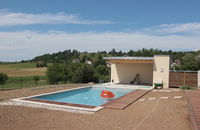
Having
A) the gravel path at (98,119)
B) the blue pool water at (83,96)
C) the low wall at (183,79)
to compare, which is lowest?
the blue pool water at (83,96)

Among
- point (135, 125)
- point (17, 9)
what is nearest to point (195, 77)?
point (135, 125)

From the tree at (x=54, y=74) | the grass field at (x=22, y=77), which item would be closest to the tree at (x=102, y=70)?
the tree at (x=54, y=74)

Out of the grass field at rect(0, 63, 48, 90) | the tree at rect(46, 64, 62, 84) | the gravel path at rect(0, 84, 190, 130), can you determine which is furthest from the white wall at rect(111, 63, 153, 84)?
the tree at rect(46, 64, 62, 84)

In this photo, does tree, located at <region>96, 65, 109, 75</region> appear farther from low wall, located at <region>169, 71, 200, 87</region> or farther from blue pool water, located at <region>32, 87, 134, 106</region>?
low wall, located at <region>169, 71, 200, 87</region>

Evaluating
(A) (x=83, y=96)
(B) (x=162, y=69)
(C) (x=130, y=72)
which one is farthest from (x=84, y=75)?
(B) (x=162, y=69)

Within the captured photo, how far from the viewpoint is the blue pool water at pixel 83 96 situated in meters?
10.4

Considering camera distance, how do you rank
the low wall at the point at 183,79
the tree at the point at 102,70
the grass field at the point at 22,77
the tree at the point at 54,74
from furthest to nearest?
the tree at the point at 102,70 → the tree at the point at 54,74 → the grass field at the point at 22,77 → the low wall at the point at 183,79

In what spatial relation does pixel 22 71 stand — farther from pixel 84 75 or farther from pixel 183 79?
pixel 183 79

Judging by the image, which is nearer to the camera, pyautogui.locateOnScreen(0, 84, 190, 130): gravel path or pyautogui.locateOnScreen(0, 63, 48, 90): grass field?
pyautogui.locateOnScreen(0, 84, 190, 130): gravel path

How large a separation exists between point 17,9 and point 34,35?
298 inches

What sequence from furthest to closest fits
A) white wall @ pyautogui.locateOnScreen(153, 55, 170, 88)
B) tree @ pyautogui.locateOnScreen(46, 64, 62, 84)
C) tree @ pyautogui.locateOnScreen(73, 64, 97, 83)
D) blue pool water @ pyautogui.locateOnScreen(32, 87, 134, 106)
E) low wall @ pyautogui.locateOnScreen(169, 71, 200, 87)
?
tree @ pyautogui.locateOnScreen(46, 64, 62, 84), tree @ pyautogui.locateOnScreen(73, 64, 97, 83), white wall @ pyautogui.locateOnScreen(153, 55, 170, 88), low wall @ pyautogui.locateOnScreen(169, 71, 200, 87), blue pool water @ pyautogui.locateOnScreen(32, 87, 134, 106)

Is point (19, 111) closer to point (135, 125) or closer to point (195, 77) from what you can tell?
point (135, 125)

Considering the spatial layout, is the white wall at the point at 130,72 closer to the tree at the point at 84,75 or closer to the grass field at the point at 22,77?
the tree at the point at 84,75

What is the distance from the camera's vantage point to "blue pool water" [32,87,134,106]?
10385 millimetres
